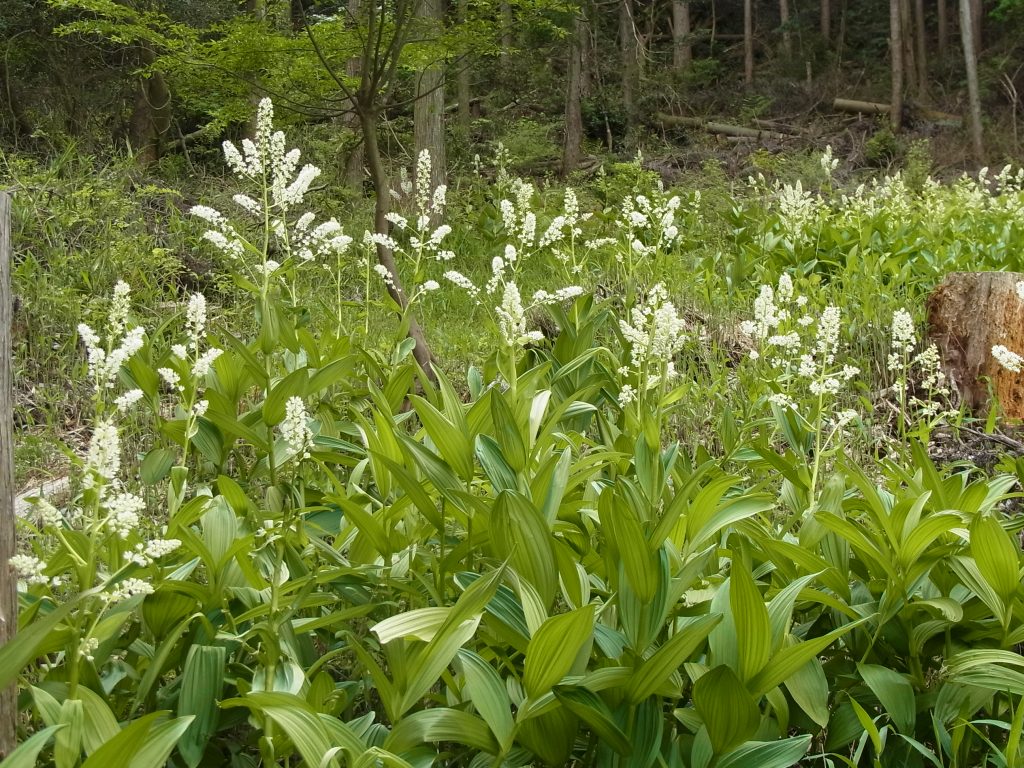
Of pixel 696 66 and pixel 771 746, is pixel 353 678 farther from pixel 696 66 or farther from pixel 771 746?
pixel 696 66

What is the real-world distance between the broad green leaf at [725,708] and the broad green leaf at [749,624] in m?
0.07

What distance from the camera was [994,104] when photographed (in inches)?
810

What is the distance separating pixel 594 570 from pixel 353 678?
715mm

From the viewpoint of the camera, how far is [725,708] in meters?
1.84

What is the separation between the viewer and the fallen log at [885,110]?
1927 centimetres

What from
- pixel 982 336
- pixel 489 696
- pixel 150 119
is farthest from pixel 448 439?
pixel 150 119

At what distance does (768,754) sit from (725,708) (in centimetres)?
13

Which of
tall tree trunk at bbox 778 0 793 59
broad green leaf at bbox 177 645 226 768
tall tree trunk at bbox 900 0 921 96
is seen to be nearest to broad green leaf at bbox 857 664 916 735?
broad green leaf at bbox 177 645 226 768

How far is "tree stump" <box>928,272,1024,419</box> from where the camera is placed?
4844 mm

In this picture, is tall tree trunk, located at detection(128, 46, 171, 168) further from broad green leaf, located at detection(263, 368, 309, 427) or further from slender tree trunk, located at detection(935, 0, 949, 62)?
slender tree trunk, located at detection(935, 0, 949, 62)

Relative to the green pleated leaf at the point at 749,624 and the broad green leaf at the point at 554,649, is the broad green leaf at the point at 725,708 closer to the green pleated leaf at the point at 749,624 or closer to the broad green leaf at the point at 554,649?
the green pleated leaf at the point at 749,624

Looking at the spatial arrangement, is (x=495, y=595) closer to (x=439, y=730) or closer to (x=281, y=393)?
(x=439, y=730)

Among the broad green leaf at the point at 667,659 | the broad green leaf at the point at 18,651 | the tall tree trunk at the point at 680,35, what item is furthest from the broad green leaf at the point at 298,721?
the tall tree trunk at the point at 680,35

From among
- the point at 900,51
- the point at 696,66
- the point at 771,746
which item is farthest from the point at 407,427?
the point at 696,66
